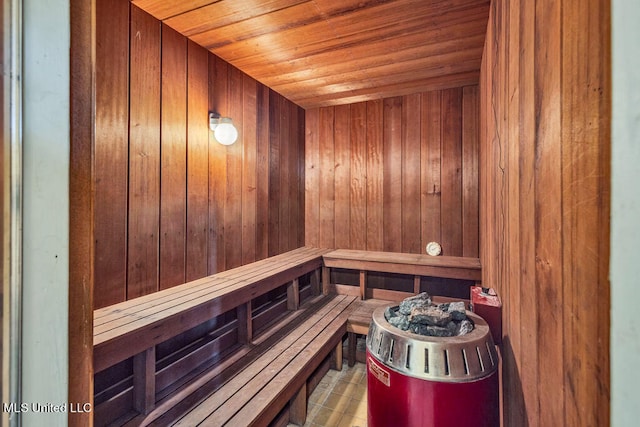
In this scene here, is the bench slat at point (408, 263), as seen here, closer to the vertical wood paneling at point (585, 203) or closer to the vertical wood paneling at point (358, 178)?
the vertical wood paneling at point (358, 178)

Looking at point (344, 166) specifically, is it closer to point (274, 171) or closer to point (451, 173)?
point (274, 171)

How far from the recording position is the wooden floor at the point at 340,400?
1888mm

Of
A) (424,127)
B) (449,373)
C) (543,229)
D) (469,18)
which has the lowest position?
(449,373)

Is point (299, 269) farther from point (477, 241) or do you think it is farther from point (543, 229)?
point (543, 229)

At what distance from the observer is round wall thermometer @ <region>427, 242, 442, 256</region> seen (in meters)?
2.84

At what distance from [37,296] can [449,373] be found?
3.74ft

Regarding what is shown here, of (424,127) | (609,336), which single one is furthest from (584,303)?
(424,127)

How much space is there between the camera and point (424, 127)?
2924 mm

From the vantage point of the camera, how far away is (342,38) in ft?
6.61

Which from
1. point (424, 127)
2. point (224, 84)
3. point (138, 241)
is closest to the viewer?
point (138, 241)

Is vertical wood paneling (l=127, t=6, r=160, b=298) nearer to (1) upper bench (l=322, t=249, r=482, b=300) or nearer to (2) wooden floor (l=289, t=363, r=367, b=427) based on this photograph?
(2) wooden floor (l=289, t=363, r=367, b=427)

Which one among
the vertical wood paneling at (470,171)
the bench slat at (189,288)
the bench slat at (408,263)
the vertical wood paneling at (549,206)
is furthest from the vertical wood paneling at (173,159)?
the vertical wood paneling at (470,171)

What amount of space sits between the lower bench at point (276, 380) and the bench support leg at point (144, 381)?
0.20 m

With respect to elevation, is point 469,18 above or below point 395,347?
above
